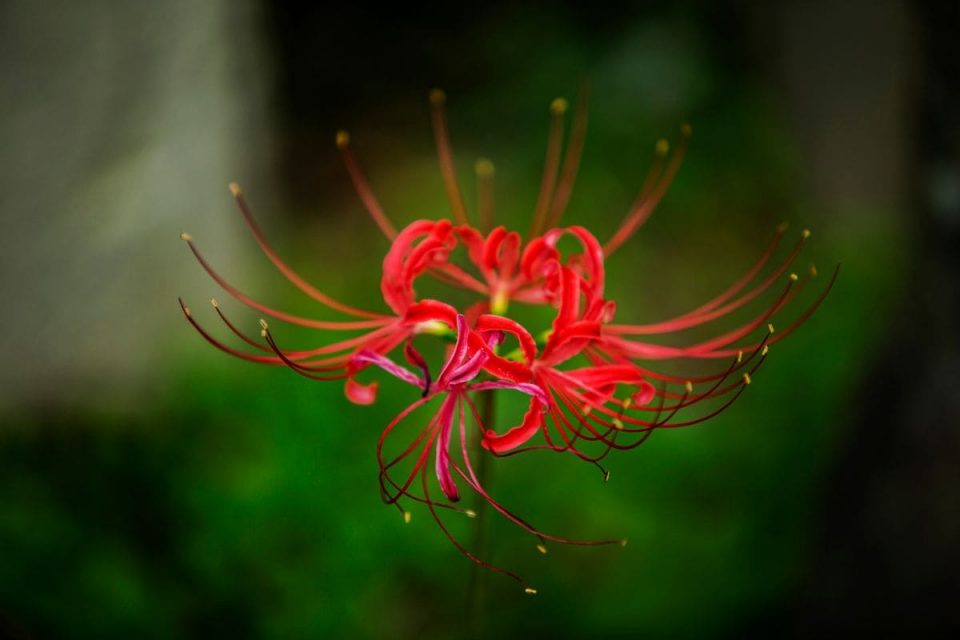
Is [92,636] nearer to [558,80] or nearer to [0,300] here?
[0,300]

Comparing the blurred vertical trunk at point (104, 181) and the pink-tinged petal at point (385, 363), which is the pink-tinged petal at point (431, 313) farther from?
the blurred vertical trunk at point (104, 181)

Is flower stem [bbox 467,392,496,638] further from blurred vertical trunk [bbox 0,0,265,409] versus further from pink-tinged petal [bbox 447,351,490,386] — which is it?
blurred vertical trunk [bbox 0,0,265,409]

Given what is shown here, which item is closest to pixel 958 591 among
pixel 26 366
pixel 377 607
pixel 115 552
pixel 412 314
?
pixel 377 607

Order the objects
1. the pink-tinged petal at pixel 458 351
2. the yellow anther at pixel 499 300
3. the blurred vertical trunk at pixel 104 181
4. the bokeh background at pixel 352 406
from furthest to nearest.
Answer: the blurred vertical trunk at pixel 104 181, the bokeh background at pixel 352 406, the yellow anther at pixel 499 300, the pink-tinged petal at pixel 458 351

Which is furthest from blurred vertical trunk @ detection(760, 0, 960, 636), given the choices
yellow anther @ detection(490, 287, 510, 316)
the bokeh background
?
yellow anther @ detection(490, 287, 510, 316)

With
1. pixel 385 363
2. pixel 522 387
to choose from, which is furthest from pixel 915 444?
pixel 385 363

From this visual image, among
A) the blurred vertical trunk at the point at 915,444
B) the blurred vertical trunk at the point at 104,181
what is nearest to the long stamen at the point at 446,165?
the blurred vertical trunk at the point at 104,181
